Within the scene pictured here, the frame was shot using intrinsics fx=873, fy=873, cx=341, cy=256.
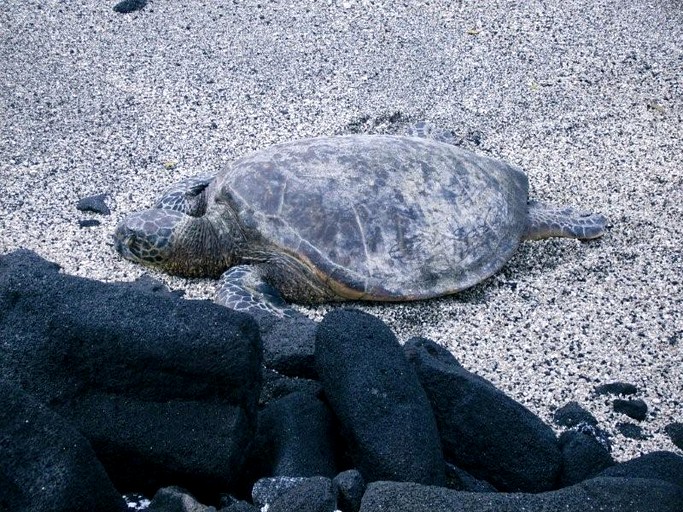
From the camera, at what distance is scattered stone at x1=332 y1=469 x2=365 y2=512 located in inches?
98.2

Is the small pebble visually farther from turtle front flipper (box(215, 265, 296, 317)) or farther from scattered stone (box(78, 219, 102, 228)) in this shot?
scattered stone (box(78, 219, 102, 228))

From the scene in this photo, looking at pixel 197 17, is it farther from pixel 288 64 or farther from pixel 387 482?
pixel 387 482

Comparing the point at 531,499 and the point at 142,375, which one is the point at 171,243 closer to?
the point at 142,375

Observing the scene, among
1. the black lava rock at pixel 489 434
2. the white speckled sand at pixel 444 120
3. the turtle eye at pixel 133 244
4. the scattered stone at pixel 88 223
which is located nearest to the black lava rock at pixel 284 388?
the black lava rock at pixel 489 434

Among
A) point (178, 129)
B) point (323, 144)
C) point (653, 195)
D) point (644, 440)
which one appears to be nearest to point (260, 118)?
point (178, 129)

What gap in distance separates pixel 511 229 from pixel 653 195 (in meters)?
0.98

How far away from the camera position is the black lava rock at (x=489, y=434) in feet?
9.44

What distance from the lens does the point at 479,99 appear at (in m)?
5.79

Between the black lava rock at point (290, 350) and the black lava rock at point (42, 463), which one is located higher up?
the black lava rock at point (42, 463)

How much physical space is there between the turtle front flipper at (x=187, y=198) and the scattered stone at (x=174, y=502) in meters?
2.35

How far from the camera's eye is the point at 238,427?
8.77 feet

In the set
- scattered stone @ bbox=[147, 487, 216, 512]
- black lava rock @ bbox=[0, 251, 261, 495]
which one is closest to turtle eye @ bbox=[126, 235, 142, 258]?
black lava rock @ bbox=[0, 251, 261, 495]

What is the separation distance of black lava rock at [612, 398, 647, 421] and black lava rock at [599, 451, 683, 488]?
63 centimetres

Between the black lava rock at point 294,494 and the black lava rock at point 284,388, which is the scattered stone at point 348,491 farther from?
the black lava rock at point 284,388
